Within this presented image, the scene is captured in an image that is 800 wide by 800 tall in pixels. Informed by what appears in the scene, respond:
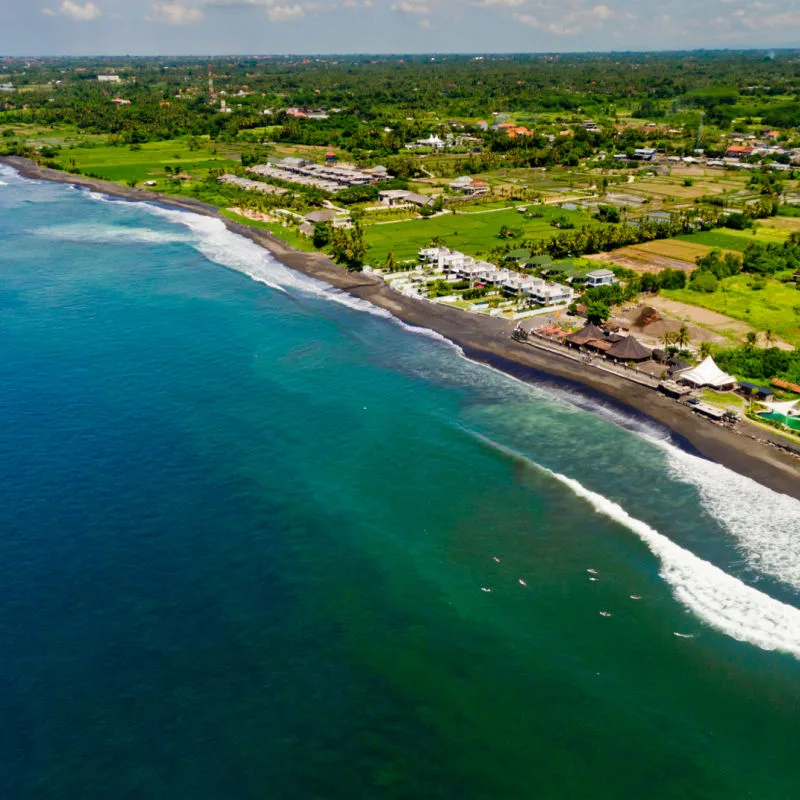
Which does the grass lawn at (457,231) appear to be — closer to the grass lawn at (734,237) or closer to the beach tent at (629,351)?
the grass lawn at (734,237)

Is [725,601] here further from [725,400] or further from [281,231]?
[281,231]

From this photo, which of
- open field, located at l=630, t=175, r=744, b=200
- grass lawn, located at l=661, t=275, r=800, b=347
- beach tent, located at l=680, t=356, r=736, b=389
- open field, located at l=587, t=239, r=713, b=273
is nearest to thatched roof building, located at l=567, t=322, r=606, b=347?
beach tent, located at l=680, t=356, r=736, b=389

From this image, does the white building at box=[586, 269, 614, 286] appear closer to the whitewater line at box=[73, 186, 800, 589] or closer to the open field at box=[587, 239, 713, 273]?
the open field at box=[587, 239, 713, 273]

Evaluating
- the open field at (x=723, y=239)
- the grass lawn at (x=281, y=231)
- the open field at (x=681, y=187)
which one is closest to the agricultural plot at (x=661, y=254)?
the open field at (x=723, y=239)

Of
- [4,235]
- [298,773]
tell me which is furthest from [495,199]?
[298,773]

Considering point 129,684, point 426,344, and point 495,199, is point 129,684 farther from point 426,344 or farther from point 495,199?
point 495,199

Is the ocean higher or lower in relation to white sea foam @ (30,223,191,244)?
lower

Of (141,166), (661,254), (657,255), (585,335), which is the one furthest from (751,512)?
(141,166)
